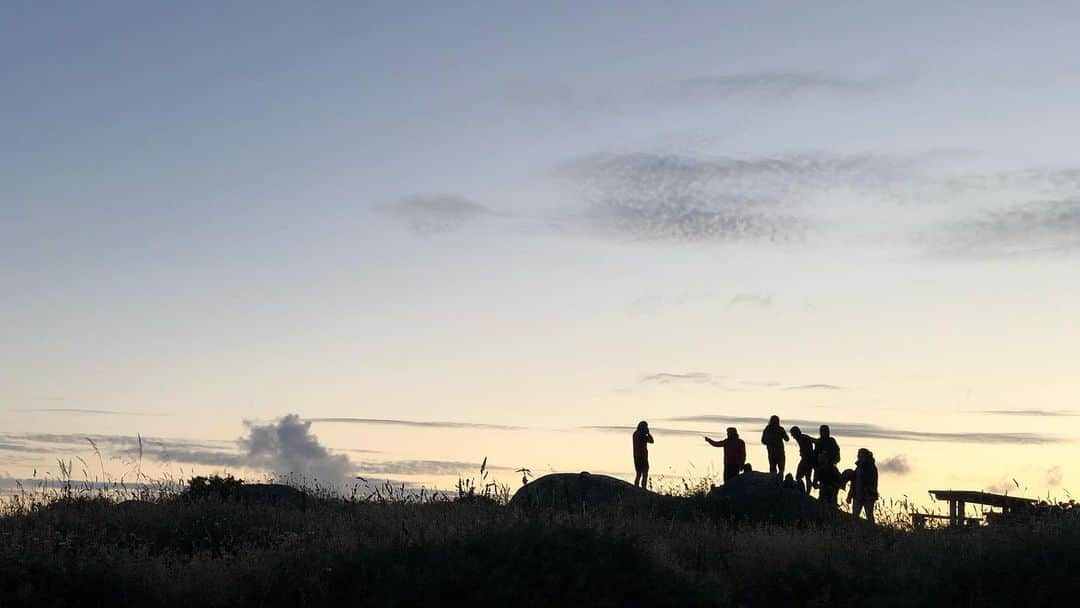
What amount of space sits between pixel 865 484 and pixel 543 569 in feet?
41.1

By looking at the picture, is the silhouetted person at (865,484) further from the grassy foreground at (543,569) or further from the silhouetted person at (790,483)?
the grassy foreground at (543,569)

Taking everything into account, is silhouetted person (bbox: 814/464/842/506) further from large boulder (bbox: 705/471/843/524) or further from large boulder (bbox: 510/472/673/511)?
large boulder (bbox: 510/472/673/511)

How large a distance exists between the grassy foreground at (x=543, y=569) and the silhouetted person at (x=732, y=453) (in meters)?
8.19

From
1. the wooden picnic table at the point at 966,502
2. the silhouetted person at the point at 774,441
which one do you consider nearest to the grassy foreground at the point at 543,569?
the wooden picnic table at the point at 966,502

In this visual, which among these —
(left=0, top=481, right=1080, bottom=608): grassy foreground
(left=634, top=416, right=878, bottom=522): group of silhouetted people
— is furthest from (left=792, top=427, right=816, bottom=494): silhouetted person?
(left=0, top=481, right=1080, bottom=608): grassy foreground

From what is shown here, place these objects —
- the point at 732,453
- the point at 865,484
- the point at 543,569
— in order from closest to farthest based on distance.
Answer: the point at 543,569 → the point at 865,484 → the point at 732,453

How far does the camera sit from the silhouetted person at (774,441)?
28328 millimetres

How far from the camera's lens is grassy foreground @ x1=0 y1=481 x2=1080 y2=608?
50.6 feet

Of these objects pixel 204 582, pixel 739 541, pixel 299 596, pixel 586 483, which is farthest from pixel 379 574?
pixel 586 483

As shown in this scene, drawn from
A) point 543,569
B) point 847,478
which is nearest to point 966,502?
point 847,478

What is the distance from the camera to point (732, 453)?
28625mm

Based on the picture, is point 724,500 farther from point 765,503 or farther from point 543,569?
point 543,569

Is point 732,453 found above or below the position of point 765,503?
above

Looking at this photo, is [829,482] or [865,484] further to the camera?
[829,482]
